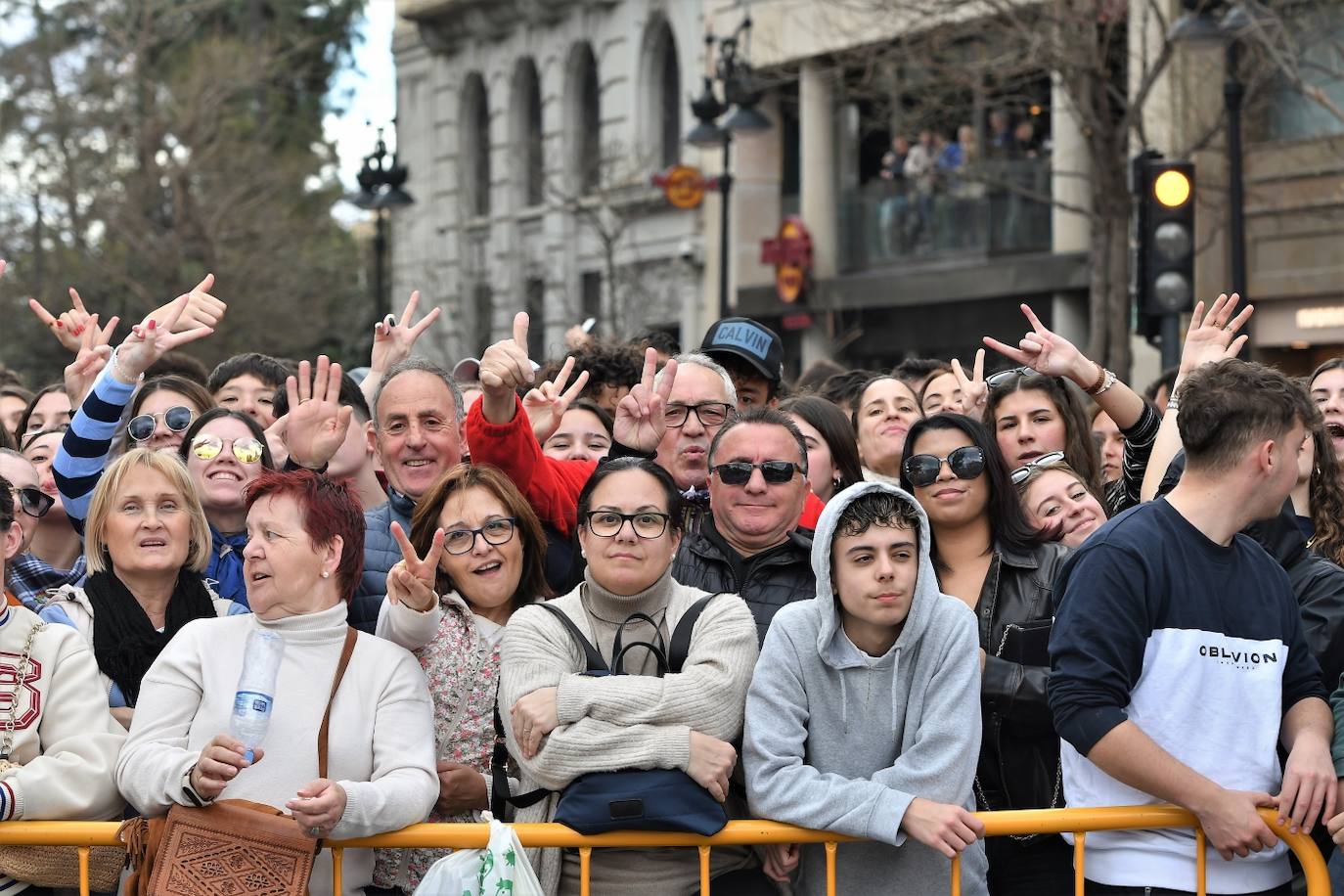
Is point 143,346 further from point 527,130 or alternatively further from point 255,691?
point 527,130

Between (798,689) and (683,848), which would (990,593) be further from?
(683,848)

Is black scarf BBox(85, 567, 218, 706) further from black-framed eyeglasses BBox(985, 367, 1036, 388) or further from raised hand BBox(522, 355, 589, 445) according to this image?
black-framed eyeglasses BBox(985, 367, 1036, 388)

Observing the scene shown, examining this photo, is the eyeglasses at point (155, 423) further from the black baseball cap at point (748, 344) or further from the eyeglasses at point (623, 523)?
the eyeglasses at point (623, 523)

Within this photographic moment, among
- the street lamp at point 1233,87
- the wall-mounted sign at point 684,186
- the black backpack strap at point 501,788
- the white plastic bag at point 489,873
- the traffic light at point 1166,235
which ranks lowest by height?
the white plastic bag at point 489,873

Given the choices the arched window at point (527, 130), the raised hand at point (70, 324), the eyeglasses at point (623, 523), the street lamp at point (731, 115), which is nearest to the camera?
the eyeglasses at point (623, 523)

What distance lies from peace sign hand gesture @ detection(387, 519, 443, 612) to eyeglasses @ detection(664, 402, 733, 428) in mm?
1560

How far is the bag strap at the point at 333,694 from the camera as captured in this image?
15.3 ft

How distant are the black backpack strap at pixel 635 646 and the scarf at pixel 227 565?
1.34 meters

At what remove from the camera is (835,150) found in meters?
27.8

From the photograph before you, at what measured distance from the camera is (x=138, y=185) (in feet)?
91.1

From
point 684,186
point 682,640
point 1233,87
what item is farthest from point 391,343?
point 684,186

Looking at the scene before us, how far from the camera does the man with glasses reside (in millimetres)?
5363

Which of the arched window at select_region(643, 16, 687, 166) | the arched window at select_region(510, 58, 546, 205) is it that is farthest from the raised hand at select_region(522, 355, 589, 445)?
the arched window at select_region(510, 58, 546, 205)


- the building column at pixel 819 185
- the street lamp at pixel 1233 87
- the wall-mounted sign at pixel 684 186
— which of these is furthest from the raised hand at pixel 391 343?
the wall-mounted sign at pixel 684 186
